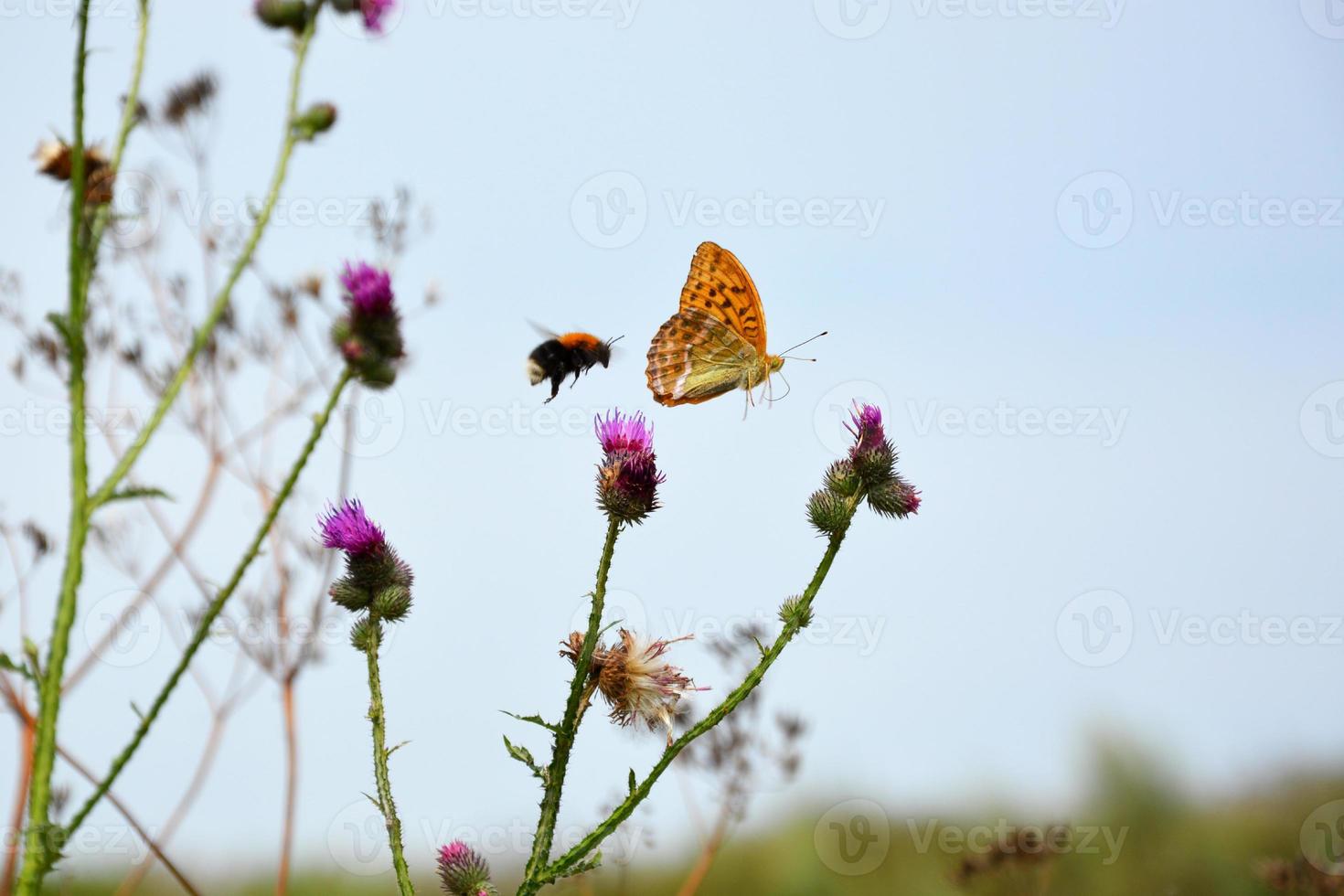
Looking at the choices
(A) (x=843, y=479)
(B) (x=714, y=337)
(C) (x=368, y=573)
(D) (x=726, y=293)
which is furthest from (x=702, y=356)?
(C) (x=368, y=573)

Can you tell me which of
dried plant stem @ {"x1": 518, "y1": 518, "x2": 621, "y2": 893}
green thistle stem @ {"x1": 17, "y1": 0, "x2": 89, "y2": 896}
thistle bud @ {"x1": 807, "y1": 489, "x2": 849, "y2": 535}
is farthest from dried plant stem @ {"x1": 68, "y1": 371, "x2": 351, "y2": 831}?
thistle bud @ {"x1": 807, "y1": 489, "x2": 849, "y2": 535}

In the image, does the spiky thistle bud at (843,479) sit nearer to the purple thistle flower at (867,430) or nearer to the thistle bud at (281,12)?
the purple thistle flower at (867,430)

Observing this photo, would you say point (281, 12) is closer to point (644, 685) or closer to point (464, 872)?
point (644, 685)

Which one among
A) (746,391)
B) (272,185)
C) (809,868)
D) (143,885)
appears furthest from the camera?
(809,868)

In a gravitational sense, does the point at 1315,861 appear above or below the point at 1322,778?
below

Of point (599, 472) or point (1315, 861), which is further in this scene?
point (1315, 861)

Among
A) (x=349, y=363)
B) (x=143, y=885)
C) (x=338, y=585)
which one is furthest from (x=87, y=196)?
(x=143, y=885)

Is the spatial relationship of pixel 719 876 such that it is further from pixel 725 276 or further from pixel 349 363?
pixel 349 363

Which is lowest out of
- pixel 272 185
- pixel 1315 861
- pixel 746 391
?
pixel 1315 861

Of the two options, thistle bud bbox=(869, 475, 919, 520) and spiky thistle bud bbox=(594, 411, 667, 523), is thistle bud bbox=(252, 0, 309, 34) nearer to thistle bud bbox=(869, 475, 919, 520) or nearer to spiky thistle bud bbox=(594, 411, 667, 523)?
spiky thistle bud bbox=(594, 411, 667, 523)
